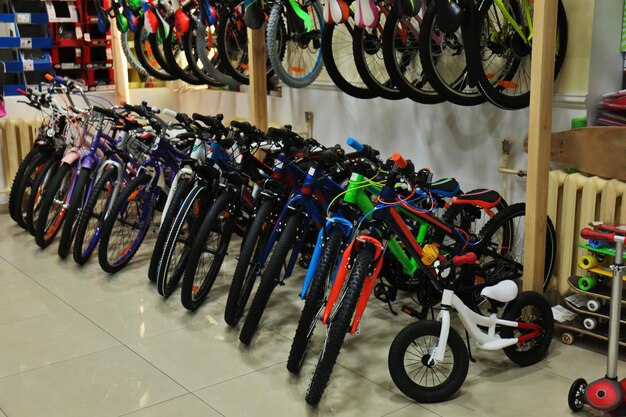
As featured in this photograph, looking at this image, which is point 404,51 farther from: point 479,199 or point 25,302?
point 25,302

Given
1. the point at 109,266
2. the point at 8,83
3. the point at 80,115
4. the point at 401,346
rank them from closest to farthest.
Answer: the point at 401,346, the point at 109,266, the point at 80,115, the point at 8,83

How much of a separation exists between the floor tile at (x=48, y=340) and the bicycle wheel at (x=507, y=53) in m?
2.15

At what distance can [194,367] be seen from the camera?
308 centimetres

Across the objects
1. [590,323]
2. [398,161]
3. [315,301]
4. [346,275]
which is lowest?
[590,323]

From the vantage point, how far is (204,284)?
3.77 metres

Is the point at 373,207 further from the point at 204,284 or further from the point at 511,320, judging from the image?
the point at 204,284

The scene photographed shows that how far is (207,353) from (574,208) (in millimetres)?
1819

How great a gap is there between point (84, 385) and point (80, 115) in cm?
237

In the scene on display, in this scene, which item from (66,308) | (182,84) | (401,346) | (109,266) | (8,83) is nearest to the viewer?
(401,346)

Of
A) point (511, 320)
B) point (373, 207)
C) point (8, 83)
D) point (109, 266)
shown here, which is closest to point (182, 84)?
point (8, 83)

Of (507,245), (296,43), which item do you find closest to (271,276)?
(507,245)

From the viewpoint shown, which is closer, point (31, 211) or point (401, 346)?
point (401, 346)

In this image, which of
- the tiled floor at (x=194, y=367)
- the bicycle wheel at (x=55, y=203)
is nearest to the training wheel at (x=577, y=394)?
the tiled floor at (x=194, y=367)

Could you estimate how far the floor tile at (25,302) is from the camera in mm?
3707
